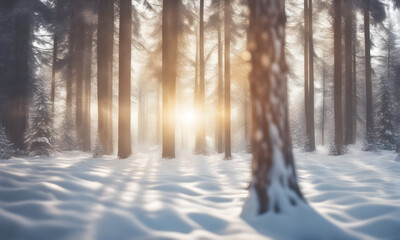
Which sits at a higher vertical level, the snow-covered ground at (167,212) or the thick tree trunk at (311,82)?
the thick tree trunk at (311,82)

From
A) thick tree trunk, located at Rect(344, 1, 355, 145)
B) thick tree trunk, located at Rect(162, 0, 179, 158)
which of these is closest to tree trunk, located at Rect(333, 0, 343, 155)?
thick tree trunk, located at Rect(344, 1, 355, 145)

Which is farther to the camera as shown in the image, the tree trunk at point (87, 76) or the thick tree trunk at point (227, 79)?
the tree trunk at point (87, 76)

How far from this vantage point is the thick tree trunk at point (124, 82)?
9.02 metres

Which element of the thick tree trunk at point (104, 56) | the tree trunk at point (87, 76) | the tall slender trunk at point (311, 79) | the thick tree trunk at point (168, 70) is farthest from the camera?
the tree trunk at point (87, 76)

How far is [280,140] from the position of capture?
2.89 m

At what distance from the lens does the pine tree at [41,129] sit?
9.87m

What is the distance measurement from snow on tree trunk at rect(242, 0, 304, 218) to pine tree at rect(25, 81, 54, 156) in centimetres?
1029

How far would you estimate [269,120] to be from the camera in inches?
113

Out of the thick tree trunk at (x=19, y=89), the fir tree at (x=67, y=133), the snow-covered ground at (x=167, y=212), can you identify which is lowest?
the snow-covered ground at (x=167, y=212)

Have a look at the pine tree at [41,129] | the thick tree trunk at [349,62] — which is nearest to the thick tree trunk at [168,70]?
the pine tree at [41,129]

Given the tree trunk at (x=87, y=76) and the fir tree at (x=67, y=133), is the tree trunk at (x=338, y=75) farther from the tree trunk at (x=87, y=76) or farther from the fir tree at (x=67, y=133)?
the fir tree at (x=67, y=133)

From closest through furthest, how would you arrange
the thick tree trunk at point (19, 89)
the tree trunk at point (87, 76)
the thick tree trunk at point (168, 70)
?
the thick tree trunk at point (168, 70)
the thick tree trunk at point (19, 89)
the tree trunk at point (87, 76)

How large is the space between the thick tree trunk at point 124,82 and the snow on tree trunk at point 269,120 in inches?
280

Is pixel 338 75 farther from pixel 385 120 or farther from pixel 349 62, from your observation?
pixel 385 120
